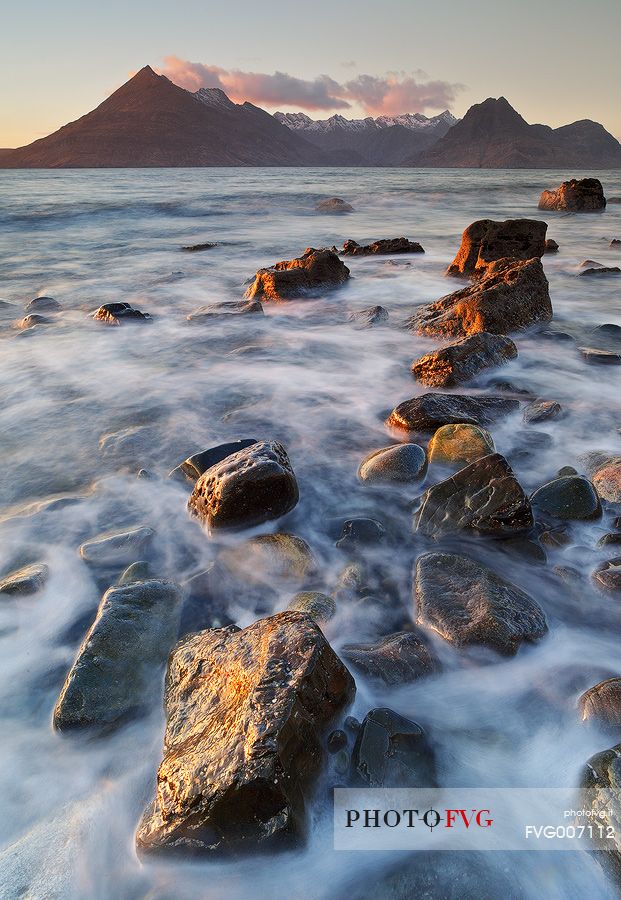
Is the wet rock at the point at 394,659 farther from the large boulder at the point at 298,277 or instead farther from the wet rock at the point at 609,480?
the large boulder at the point at 298,277

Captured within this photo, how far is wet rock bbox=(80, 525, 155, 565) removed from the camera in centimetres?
279

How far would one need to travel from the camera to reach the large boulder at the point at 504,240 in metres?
8.59

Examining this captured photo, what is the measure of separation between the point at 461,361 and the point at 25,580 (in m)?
3.66

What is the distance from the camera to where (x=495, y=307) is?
5.82m

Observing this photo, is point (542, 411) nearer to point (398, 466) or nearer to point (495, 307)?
point (398, 466)

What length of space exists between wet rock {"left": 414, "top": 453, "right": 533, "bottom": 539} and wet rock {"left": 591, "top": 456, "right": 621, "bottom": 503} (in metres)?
0.56

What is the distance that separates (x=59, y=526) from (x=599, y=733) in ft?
8.93

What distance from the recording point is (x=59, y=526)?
10.0ft

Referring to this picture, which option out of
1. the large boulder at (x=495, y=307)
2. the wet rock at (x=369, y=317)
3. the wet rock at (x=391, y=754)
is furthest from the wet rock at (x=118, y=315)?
the wet rock at (x=391, y=754)

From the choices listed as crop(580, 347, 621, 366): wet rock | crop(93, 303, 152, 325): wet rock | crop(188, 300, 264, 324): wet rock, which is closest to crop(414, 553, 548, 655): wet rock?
crop(580, 347, 621, 366): wet rock

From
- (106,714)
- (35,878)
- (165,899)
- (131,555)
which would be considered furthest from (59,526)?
(165,899)

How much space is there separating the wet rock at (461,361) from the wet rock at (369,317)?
1.86 metres

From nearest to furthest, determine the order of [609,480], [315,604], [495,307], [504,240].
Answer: [315,604] < [609,480] < [495,307] < [504,240]

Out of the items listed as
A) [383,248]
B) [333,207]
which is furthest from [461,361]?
[333,207]
